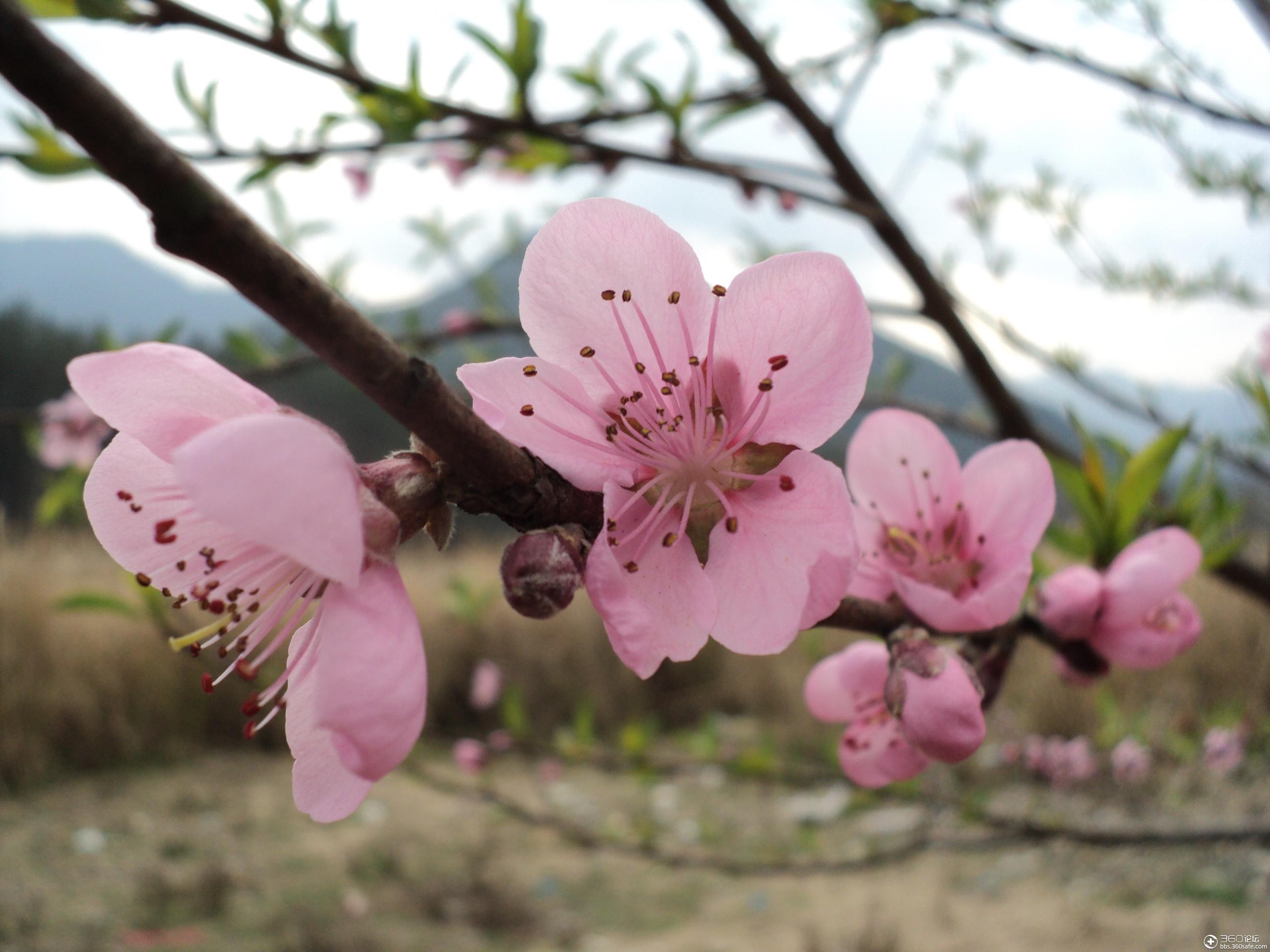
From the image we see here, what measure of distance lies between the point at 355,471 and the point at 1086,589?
47cm

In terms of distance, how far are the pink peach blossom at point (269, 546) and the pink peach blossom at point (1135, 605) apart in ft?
1.44

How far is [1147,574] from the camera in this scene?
0.51 meters

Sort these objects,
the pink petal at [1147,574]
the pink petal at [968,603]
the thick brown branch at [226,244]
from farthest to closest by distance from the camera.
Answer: the pink petal at [1147,574] → the pink petal at [968,603] → the thick brown branch at [226,244]

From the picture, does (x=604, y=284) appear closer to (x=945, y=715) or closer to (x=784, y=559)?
(x=784, y=559)

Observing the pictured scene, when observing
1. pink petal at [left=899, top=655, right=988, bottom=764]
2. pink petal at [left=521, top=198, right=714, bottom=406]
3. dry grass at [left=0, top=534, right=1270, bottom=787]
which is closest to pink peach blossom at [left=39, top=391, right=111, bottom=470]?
dry grass at [left=0, top=534, right=1270, bottom=787]

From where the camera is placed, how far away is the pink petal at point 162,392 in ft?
0.93

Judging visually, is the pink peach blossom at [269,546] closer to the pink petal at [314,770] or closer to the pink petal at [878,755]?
the pink petal at [314,770]

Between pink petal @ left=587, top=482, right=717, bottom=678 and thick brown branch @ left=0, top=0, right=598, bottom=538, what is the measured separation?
7cm

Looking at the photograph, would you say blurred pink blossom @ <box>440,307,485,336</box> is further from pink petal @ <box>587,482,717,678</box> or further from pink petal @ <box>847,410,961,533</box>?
pink petal @ <box>587,482,717,678</box>

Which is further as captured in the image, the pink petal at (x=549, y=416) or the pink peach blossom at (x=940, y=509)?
the pink peach blossom at (x=940, y=509)

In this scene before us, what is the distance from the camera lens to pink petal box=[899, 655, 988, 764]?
0.36 metres

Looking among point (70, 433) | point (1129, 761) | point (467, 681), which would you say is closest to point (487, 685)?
point (467, 681)

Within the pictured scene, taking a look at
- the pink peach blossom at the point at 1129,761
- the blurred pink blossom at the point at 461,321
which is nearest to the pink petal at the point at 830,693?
the blurred pink blossom at the point at 461,321

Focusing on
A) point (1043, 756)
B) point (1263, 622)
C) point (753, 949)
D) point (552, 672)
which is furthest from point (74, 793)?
point (1263, 622)
